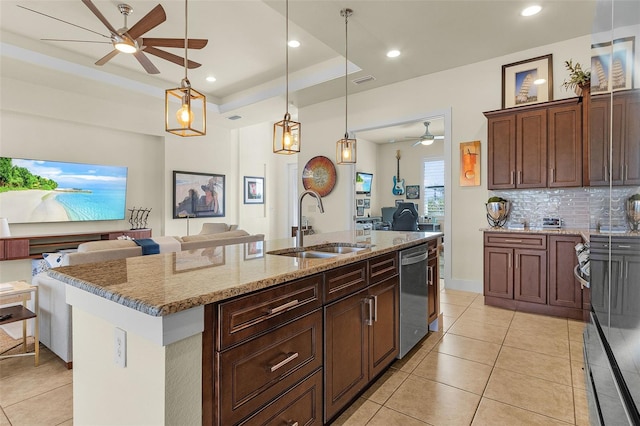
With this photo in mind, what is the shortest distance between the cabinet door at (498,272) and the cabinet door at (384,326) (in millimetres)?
2065

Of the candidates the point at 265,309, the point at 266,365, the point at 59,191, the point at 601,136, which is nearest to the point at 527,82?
the point at 601,136

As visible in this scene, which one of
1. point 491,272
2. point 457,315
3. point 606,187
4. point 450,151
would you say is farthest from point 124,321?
point 450,151

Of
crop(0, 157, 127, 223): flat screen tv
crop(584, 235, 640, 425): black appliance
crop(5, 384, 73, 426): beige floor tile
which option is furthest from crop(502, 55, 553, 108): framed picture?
crop(0, 157, 127, 223): flat screen tv

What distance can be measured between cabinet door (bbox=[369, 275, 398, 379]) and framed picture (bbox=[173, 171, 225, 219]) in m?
5.57

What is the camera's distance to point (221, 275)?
132cm

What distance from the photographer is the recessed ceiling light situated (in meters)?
3.23

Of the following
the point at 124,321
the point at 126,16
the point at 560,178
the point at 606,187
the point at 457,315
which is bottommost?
the point at 457,315

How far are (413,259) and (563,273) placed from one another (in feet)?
6.67

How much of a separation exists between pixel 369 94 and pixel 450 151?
1741 millimetres

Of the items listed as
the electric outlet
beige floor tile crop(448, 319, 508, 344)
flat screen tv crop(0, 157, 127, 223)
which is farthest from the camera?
flat screen tv crop(0, 157, 127, 223)

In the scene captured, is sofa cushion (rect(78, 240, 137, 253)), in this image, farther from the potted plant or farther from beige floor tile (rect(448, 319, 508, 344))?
the potted plant

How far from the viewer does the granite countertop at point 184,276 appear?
1015 millimetres

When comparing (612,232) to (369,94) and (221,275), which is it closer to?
(221,275)

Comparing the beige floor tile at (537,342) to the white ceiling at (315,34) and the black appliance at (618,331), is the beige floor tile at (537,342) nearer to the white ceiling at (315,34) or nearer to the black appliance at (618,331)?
the black appliance at (618,331)
